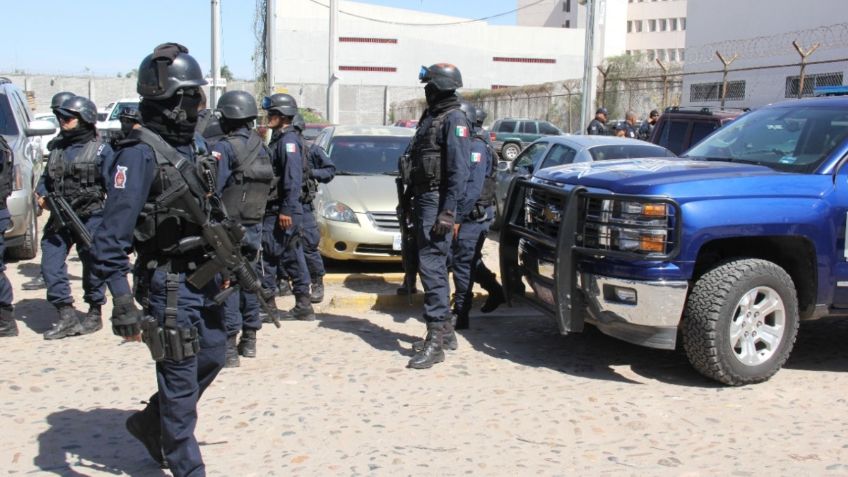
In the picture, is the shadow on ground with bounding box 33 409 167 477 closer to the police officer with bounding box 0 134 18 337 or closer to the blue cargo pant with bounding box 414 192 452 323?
the police officer with bounding box 0 134 18 337

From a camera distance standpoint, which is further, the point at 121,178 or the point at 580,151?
the point at 580,151

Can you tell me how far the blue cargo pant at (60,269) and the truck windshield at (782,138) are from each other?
4750 millimetres

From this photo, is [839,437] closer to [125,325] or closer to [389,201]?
[125,325]

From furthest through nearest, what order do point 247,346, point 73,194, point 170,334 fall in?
point 73,194
point 247,346
point 170,334

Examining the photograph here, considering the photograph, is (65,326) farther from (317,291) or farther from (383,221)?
(383,221)

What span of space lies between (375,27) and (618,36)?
3114cm

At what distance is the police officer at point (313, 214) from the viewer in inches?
288

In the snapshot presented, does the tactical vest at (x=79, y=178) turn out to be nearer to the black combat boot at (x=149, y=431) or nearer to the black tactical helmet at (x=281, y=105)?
the black tactical helmet at (x=281, y=105)

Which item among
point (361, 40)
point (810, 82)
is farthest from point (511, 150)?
point (361, 40)

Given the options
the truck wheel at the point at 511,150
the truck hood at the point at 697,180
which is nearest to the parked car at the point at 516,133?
the truck wheel at the point at 511,150

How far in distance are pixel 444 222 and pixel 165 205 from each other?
8.27 ft

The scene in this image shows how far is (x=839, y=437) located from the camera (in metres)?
4.57

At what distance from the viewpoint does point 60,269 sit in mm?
6594

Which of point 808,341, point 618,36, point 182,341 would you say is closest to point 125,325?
point 182,341
